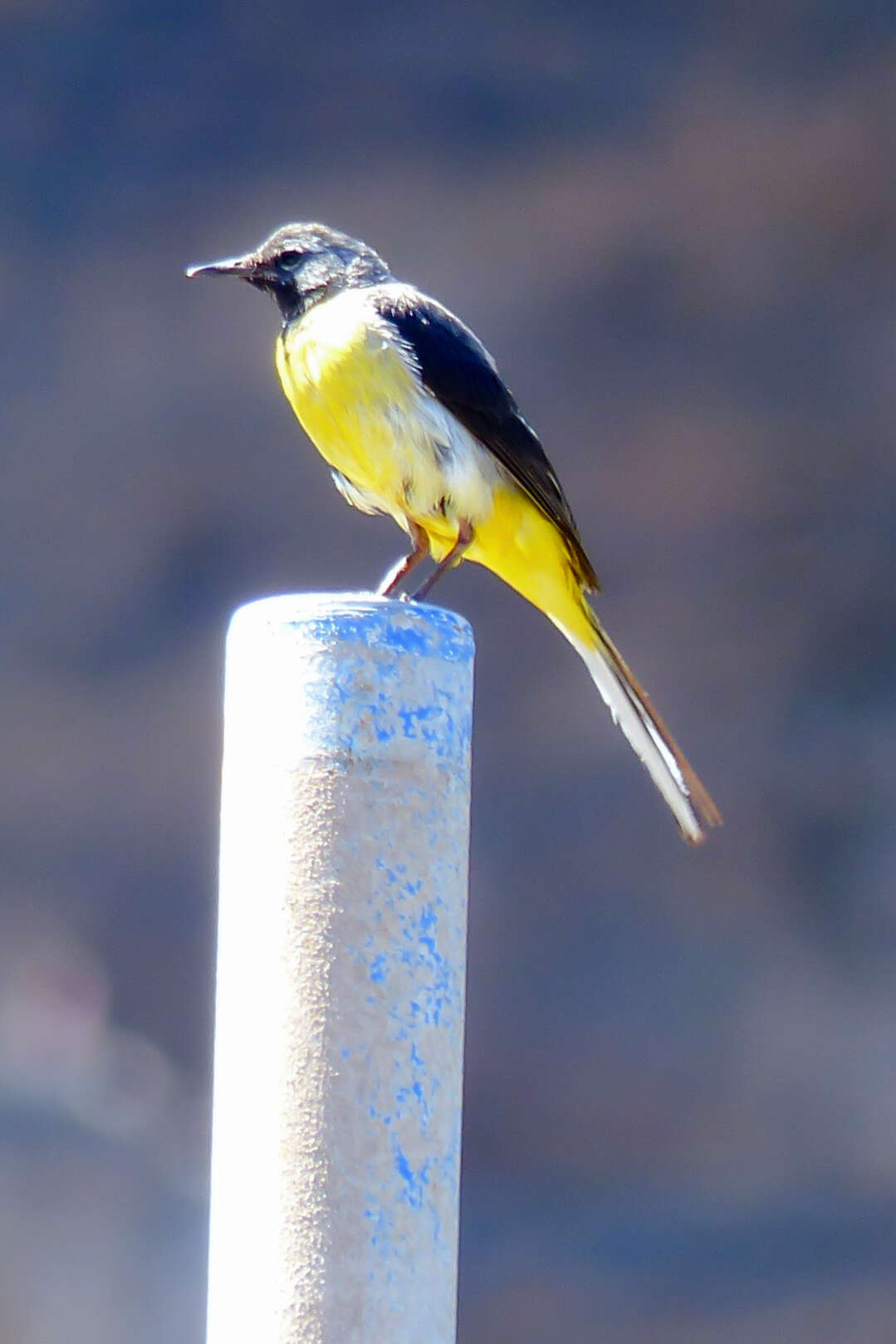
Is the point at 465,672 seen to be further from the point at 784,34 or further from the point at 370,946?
the point at 784,34

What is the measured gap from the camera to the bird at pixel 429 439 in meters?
3.90

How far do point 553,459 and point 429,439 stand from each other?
471 centimetres

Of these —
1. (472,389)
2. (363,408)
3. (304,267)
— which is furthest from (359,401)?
(304,267)

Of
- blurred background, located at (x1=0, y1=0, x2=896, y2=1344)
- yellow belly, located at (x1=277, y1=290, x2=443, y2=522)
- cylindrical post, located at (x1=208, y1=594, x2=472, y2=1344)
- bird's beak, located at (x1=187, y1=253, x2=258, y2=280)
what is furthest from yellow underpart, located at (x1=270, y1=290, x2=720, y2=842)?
blurred background, located at (x1=0, y1=0, x2=896, y2=1344)

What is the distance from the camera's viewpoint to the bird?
154 inches

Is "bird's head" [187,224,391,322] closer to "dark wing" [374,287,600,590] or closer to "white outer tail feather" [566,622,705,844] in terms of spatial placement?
"dark wing" [374,287,600,590]

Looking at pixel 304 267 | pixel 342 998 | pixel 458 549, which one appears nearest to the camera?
pixel 342 998

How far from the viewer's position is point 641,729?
13.5 feet

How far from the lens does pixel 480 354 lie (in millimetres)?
4238

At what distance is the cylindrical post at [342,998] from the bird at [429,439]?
1.39 m

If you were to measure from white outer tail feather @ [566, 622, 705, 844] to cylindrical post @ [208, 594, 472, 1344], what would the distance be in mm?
1495

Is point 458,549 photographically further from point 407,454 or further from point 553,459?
point 553,459

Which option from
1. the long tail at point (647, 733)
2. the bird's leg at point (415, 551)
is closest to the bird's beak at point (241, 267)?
the bird's leg at point (415, 551)

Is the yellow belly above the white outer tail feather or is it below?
above
